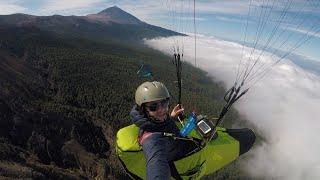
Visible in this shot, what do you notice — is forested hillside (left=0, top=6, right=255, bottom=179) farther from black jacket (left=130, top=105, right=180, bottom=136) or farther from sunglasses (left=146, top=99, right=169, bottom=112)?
sunglasses (left=146, top=99, right=169, bottom=112)

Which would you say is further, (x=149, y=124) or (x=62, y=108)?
(x=62, y=108)

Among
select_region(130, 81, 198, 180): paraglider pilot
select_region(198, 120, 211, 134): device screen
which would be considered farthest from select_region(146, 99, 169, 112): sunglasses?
select_region(198, 120, 211, 134): device screen

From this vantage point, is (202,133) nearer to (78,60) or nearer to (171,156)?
(171,156)

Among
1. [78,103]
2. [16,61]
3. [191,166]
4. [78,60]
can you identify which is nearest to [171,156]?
[191,166]

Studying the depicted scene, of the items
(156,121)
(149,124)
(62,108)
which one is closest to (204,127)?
(156,121)

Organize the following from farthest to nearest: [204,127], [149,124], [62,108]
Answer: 1. [62,108]
2. [204,127]
3. [149,124]

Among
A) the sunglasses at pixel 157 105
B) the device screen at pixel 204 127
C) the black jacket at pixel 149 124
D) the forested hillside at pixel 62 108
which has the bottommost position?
the forested hillside at pixel 62 108

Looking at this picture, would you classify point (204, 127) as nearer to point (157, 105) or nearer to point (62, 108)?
point (157, 105)

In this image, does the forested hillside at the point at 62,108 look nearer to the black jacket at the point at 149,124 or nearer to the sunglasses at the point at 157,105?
the black jacket at the point at 149,124

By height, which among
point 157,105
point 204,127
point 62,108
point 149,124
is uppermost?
point 157,105

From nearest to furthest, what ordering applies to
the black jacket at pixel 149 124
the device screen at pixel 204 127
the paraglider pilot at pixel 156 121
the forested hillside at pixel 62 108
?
the paraglider pilot at pixel 156 121 → the black jacket at pixel 149 124 → the device screen at pixel 204 127 → the forested hillside at pixel 62 108

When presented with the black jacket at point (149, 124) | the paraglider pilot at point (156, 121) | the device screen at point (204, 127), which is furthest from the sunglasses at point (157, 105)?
the device screen at point (204, 127)
